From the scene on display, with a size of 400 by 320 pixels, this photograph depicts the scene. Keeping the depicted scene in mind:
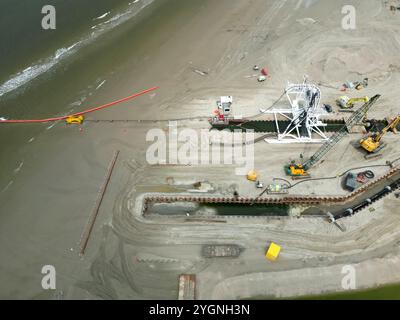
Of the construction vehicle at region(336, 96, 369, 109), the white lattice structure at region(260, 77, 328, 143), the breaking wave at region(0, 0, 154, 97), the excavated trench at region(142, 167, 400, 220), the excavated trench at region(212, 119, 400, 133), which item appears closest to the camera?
the excavated trench at region(142, 167, 400, 220)

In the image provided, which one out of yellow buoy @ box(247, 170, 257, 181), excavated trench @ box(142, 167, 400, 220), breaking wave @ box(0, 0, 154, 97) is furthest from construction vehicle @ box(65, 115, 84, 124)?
yellow buoy @ box(247, 170, 257, 181)

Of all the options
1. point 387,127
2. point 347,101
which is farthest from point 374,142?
point 347,101

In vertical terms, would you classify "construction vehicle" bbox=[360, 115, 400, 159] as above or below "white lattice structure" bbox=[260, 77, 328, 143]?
below

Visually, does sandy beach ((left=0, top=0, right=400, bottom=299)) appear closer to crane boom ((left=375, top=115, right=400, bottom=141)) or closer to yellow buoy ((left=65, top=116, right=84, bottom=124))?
yellow buoy ((left=65, top=116, right=84, bottom=124))

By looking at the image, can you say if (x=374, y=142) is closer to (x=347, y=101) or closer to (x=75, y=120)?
(x=347, y=101)
